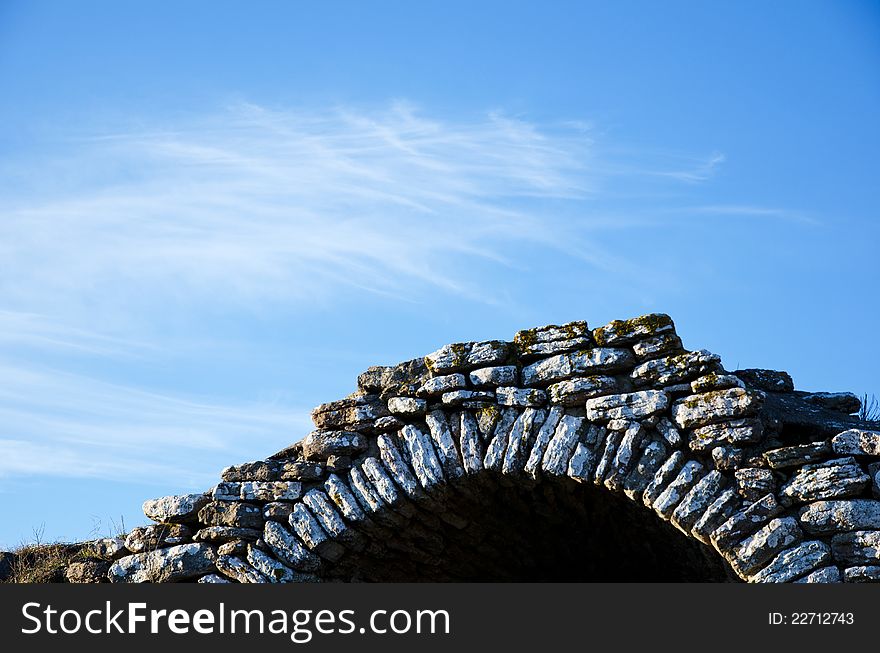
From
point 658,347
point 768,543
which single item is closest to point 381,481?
point 658,347

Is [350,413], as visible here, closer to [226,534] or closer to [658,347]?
[226,534]

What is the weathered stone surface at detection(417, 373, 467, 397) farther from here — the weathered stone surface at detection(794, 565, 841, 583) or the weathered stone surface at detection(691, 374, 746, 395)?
the weathered stone surface at detection(794, 565, 841, 583)

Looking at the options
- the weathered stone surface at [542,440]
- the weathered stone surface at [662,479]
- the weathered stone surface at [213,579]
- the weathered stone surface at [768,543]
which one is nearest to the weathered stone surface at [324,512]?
the weathered stone surface at [213,579]

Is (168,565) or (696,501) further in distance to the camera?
(168,565)

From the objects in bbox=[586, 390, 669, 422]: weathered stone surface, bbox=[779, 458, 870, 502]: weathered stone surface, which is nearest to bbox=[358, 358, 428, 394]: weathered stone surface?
bbox=[586, 390, 669, 422]: weathered stone surface

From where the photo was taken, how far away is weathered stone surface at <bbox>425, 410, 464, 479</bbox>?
21.5ft

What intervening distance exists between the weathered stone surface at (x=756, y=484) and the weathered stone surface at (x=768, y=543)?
186 millimetres

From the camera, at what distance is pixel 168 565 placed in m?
6.66

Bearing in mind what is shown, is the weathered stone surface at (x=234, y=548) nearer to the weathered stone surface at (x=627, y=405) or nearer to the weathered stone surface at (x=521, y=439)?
the weathered stone surface at (x=521, y=439)

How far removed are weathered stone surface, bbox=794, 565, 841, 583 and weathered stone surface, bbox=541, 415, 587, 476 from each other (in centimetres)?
155

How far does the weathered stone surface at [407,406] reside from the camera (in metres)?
6.75

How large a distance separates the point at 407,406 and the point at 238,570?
154cm
